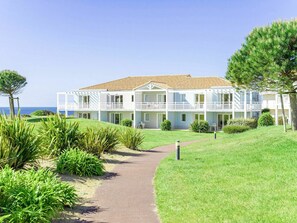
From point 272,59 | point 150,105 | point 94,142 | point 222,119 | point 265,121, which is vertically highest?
point 272,59

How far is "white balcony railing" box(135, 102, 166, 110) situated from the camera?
5322 centimetres

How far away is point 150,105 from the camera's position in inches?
2116

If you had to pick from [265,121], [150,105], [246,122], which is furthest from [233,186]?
[150,105]

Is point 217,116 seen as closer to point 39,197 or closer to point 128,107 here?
point 128,107

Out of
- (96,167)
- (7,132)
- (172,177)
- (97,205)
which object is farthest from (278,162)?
(7,132)

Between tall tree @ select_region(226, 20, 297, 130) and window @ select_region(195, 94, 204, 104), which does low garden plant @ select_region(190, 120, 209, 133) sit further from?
tall tree @ select_region(226, 20, 297, 130)

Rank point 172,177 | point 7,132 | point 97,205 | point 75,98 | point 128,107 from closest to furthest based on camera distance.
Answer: point 97,205
point 7,132
point 172,177
point 128,107
point 75,98

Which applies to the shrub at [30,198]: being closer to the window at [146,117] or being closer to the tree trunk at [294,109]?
the tree trunk at [294,109]

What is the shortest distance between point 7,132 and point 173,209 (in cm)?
597

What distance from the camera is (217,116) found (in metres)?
51.2

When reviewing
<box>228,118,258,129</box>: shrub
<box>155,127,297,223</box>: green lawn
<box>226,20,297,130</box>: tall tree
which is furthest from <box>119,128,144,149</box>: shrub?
<box>228,118,258,129</box>: shrub

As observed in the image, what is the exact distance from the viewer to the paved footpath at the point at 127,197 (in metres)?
8.22

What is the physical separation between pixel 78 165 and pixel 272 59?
39.8ft

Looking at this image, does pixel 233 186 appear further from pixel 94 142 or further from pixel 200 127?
pixel 200 127
